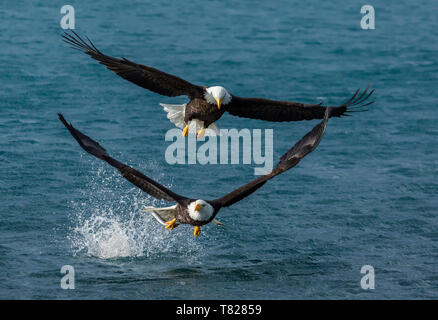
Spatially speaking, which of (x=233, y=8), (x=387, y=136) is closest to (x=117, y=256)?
(x=387, y=136)

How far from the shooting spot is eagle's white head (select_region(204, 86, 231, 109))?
20.3m

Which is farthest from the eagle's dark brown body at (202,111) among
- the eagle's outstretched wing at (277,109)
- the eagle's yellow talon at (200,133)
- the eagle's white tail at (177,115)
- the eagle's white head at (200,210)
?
the eagle's white head at (200,210)

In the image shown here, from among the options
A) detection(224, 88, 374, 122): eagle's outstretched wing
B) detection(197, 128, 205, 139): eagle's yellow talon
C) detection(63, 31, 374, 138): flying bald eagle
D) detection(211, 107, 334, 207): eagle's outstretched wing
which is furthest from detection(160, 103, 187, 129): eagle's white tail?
detection(211, 107, 334, 207): eagle's outstretched wing

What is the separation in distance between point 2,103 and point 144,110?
17.0 feet

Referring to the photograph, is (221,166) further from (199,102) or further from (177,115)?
(199,102)

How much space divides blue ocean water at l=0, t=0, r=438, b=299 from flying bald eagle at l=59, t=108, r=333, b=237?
2.11 metres

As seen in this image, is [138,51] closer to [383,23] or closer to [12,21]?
[12,21]

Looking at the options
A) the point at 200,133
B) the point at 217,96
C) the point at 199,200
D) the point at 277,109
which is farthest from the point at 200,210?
the point at 277,109

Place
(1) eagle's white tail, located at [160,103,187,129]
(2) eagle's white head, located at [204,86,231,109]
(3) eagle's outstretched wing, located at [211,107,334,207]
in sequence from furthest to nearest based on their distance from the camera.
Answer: (1) eagle's white tail, located at [160,103,187,129]
(2) eagle's white head, located at [204,86,231,109]
(3) eagle's outstretched wing, located at [211,107,334,207]

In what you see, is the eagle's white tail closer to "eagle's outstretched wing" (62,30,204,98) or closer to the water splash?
"eagle's outstretched wing" (62,30,204,98)

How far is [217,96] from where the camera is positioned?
2027 centimetres
